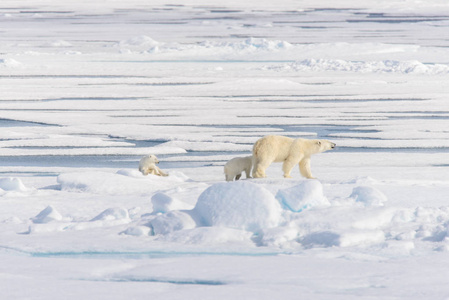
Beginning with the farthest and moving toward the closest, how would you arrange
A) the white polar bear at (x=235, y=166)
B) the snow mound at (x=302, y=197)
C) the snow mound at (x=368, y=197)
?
1. the white polar bear at (x=235, y=166)
2. the snow mound at (x=368, y=197)
3. the snow mound at (x=302, y=197)

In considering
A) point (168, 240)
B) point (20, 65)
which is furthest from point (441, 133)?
point (20, 65)

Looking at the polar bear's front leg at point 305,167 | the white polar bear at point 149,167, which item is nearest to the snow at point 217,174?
the white polar bear at point 149,167

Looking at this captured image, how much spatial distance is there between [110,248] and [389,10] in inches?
1335

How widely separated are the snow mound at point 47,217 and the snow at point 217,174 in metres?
0.02

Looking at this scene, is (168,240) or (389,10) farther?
(389,10)

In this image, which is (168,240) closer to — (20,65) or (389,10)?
(20,65)

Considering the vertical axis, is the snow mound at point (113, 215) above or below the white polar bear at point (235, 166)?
below

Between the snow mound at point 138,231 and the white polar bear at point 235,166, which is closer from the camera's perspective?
the snow mound at point 138,231

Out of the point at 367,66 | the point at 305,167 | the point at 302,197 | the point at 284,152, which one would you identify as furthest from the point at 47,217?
the point at 367,66

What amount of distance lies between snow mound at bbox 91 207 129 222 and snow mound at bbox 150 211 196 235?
0.90 feet

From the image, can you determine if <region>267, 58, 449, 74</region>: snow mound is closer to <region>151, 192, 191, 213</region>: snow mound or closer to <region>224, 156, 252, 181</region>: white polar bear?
<region>224, 156, 252, 181</region>: white polar bear

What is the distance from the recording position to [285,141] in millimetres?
5531

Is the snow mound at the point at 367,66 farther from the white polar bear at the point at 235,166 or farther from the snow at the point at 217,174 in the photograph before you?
the white polar bear at the point at 235,166

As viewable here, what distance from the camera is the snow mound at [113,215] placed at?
13.1ft
